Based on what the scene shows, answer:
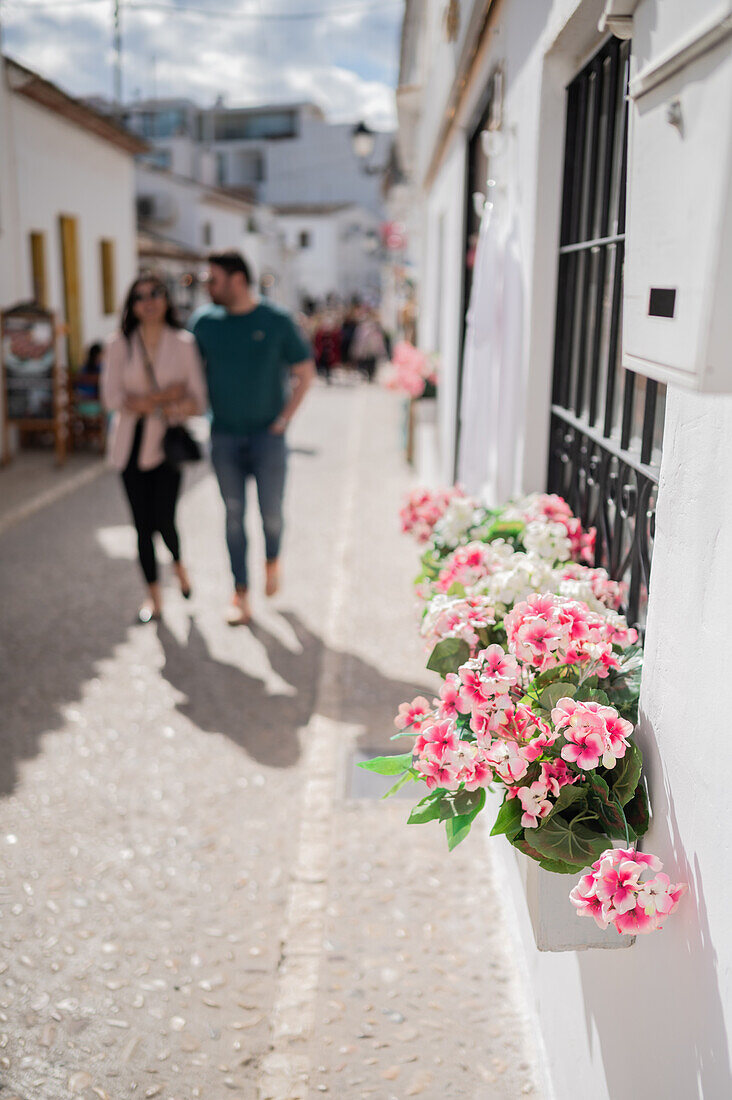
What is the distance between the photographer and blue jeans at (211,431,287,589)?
5.10 metres

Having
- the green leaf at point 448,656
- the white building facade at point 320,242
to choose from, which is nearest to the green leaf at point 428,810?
the green leaf at point 448,656

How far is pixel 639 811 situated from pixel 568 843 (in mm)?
154

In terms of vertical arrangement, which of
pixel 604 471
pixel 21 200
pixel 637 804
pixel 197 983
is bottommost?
pixel 197 983

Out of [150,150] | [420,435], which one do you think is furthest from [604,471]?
[150,150]

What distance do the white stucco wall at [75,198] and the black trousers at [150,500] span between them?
6.76 meters

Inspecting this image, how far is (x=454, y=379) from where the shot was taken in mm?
5910

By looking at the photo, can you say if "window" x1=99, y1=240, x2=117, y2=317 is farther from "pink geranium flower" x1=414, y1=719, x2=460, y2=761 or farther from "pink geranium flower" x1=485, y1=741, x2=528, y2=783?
"pink geranium flower" x1=485, y1=741, x2=528, y2=783

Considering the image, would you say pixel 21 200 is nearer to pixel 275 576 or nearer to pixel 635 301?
pixel 275 576

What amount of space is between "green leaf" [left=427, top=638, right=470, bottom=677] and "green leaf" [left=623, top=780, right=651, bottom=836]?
0.54 metres

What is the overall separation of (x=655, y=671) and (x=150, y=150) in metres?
15.2

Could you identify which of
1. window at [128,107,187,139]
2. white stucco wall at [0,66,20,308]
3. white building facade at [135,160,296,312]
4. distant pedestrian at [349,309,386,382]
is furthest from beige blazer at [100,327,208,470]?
window at [128,107,187,139]

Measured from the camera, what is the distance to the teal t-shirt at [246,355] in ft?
16.2

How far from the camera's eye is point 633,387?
2277 mm

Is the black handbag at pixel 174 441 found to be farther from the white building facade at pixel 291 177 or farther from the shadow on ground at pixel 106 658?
the white building facade at pixel 291 177
